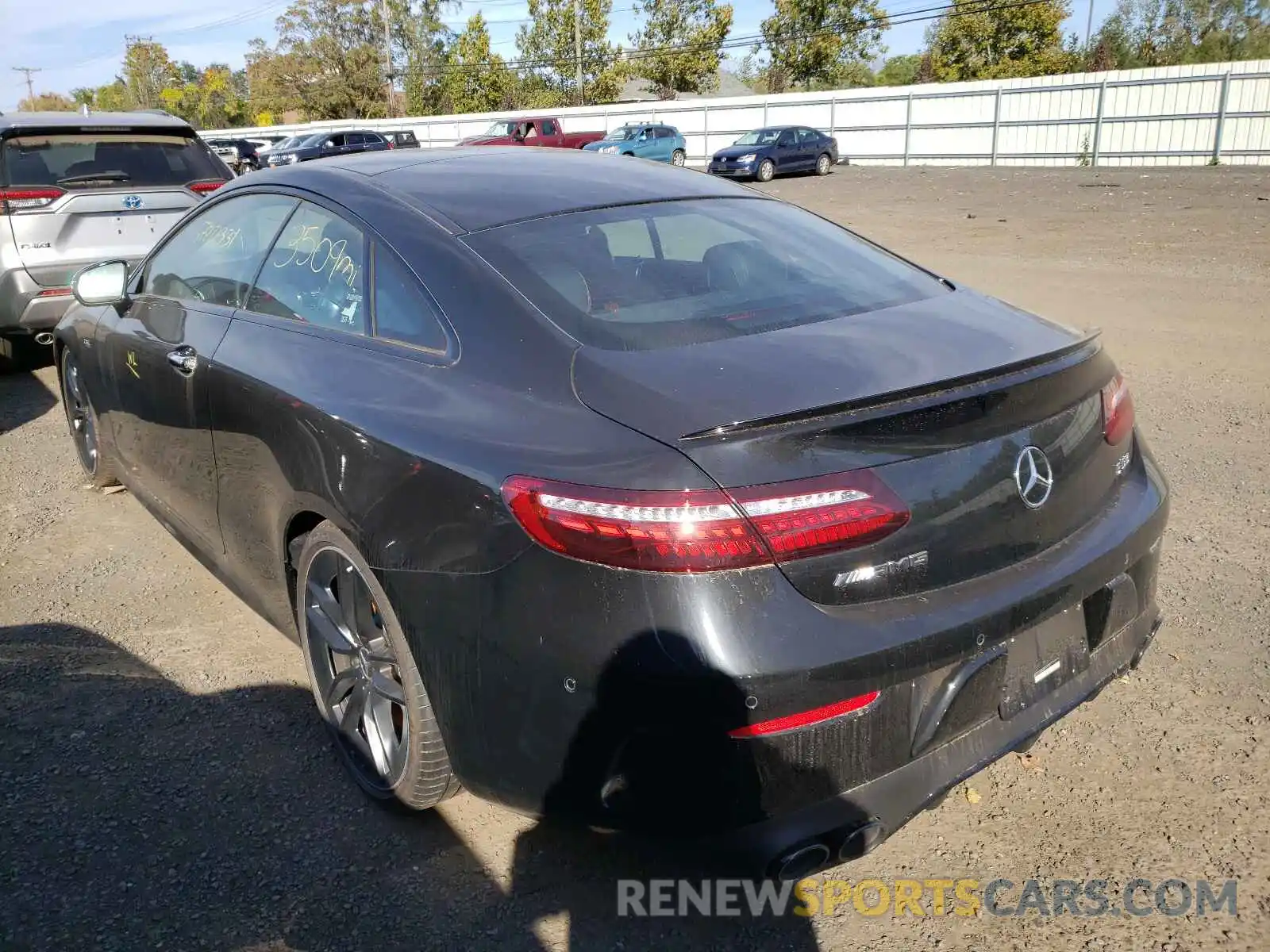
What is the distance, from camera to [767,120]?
125ft

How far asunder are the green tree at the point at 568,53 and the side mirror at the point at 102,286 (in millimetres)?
61722

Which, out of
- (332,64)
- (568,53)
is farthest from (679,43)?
(332,64)

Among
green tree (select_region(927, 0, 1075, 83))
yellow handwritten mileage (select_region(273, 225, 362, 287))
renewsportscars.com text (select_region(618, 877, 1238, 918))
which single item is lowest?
renewsportscars.com text (select_region(618, 877, 1238, 918))

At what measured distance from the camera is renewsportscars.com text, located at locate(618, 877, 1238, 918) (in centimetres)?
243

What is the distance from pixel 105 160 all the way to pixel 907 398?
7354 mm

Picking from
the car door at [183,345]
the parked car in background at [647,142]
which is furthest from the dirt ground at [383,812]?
the parked car in background at [647,142]

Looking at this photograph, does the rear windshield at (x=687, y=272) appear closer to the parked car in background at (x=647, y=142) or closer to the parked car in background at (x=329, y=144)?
the parked car in background at (x=329, y=144)

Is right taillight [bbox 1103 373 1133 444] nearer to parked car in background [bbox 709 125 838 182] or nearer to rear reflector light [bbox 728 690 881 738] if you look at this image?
rear reflector light [bbox 728 690 881 738]

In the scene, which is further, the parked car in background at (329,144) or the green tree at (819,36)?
the green tree at (819,36)

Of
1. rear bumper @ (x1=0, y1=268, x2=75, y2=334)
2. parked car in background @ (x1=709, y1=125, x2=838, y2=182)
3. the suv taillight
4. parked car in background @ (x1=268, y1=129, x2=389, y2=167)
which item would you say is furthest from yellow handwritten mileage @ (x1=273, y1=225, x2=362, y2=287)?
parked car in background @ (x1=268, y1=129, x2=389, y2=167)

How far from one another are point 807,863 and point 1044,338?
141 cm

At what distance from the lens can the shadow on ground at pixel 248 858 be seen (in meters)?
2.44

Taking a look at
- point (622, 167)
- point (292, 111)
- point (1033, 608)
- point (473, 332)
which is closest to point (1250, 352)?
point (622, 167)

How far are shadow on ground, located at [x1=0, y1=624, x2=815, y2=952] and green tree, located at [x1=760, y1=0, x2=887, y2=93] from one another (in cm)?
5965
